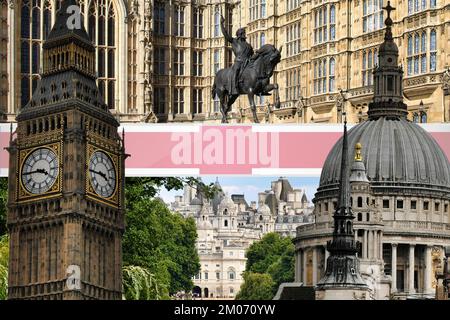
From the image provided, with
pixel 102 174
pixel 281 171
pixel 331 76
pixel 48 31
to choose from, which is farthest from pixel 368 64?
pixel 102 174

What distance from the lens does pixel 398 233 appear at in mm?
55688

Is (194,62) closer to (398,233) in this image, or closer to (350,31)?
(350,31)

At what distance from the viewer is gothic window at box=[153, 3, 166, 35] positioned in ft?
241

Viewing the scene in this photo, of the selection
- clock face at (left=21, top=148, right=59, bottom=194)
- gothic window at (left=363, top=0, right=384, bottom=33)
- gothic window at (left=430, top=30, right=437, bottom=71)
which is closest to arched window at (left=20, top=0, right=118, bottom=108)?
gothic window at (left=363, top=0, right=384, bottom=33)

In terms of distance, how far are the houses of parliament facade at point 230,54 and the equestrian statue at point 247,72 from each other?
52.8 ft

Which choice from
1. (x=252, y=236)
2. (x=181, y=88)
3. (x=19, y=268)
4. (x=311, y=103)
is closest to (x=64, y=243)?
(x=19, y=268)

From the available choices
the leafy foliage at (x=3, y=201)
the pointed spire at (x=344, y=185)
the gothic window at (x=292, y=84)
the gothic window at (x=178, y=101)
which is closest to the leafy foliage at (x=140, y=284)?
the leafy foliage at (x=3, y=201)

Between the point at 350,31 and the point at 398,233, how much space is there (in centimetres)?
830

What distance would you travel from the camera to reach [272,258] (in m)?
35.6

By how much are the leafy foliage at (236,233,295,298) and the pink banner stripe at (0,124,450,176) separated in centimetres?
186

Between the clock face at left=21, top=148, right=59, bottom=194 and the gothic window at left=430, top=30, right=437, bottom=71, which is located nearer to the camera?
the clock face at left=21, top=148, right=59, bottom=194

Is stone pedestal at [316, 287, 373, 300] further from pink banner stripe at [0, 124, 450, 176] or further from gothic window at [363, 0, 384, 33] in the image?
gothic window at [363, 0, 384, 33]

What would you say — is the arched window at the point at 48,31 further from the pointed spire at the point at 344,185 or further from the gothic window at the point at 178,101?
the pointed spire at the point at 344,185

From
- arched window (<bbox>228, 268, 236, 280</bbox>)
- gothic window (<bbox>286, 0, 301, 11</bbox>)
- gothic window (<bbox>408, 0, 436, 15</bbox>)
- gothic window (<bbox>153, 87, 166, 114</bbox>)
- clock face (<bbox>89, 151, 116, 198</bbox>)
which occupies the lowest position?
arched window (<bbox>228, 268, 236, 280</bbox>)
